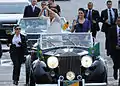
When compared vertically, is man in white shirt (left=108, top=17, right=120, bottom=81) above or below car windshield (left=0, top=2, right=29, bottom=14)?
below

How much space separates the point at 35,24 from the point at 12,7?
553 cm

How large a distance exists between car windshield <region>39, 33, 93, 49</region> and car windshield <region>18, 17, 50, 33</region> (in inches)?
168

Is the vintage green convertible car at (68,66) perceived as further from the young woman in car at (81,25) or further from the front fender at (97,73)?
the young woman in car at (81,25)

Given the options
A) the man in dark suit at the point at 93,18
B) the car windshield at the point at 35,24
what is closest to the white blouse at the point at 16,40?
the car windshield at the point at 35,24

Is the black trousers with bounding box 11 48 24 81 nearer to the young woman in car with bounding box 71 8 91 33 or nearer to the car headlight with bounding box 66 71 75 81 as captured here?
the young woman in car with bounding box 71 8 91 33

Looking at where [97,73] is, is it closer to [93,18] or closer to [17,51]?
[17,51]

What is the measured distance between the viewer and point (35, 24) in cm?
1756

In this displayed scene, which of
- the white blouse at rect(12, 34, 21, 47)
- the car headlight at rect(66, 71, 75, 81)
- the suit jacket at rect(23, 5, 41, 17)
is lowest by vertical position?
the car headlight at rect(66, 71, 75, 81)

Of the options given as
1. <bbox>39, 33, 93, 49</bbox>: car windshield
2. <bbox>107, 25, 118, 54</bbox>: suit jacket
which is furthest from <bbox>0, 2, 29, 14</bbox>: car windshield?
<bbox>39, 33, 93, 49</bbox>: car windshield

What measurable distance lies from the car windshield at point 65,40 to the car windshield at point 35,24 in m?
4.28

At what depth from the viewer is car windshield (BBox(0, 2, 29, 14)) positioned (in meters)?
22.6

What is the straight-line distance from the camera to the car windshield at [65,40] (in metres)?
12.4

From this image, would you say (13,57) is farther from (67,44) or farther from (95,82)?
(95,82)

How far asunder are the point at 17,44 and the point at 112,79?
296 cm
